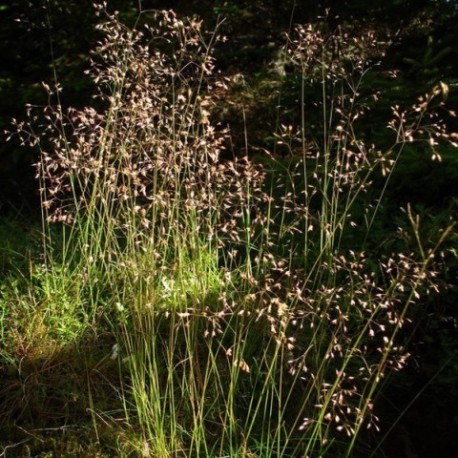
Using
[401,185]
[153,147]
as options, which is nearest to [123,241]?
[153,147]

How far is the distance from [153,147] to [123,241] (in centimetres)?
128

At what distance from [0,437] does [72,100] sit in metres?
3.26

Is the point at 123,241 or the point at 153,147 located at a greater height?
the point at 153,147

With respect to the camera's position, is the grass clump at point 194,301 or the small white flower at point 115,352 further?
the small white flower at point 115,352

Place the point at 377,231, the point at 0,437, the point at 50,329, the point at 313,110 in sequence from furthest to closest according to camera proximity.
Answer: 1. the point at 313,110
2. the point at 377,231
3. the point at 50,329
4. the point at 0,437

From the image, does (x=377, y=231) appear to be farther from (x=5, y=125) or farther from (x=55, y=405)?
(x=5, y=125)

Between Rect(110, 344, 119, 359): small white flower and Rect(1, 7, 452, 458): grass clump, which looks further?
Rect(110, 344, 119, 359): small white flower

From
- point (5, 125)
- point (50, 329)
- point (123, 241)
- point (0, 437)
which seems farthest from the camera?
point (5, 125)

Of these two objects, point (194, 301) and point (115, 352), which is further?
point (115, 352)

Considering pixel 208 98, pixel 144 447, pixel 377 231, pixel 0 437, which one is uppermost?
pixel 208 98

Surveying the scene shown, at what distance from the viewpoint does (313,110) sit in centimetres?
421

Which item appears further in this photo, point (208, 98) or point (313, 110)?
point (313, 110)

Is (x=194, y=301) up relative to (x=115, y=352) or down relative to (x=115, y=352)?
up

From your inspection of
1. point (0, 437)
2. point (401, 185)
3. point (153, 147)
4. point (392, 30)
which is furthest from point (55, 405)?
point (392, 30)
